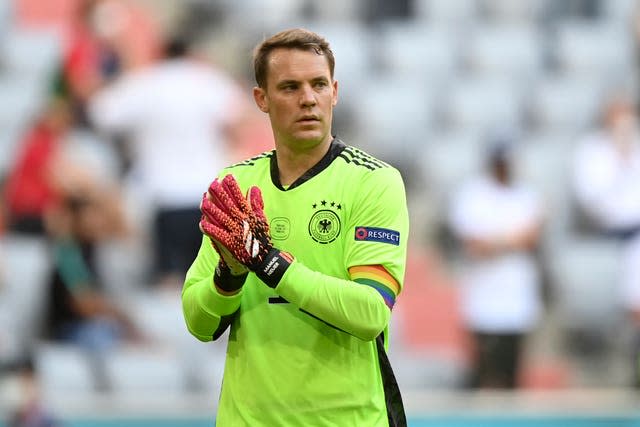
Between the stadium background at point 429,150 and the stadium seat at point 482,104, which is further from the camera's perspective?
the stadium seat at point 482,104

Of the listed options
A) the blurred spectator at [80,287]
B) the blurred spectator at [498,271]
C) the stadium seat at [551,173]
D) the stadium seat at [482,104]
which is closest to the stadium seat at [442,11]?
the stadium seat at [482,104]

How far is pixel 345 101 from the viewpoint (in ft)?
29.4

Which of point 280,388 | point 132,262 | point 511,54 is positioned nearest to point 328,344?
point 280,388

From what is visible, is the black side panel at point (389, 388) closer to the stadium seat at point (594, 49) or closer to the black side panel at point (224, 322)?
the black side panel at point (224, 322)

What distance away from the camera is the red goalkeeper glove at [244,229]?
3207mm

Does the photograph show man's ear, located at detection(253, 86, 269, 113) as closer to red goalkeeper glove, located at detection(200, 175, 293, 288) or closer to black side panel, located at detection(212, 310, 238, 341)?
red goalkeeper glove, located at detection(200, 175, 293, 288)

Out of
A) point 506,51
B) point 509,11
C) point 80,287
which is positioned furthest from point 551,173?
point 80,287

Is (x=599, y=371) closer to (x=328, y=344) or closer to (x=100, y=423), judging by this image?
(x=100, y=423)

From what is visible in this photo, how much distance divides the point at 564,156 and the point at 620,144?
57 cm

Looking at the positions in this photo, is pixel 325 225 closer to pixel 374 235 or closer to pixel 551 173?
pixel 374 235

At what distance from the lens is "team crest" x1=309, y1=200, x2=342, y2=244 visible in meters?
3.37

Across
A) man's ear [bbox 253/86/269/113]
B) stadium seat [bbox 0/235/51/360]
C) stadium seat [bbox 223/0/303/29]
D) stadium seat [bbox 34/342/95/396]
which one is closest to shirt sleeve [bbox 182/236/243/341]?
man's ear [bbox 253/86/269/113]

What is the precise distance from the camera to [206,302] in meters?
3.41

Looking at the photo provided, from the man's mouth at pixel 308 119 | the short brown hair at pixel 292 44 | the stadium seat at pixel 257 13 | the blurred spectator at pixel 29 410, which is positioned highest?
the stadium seat at pixel 257 13
